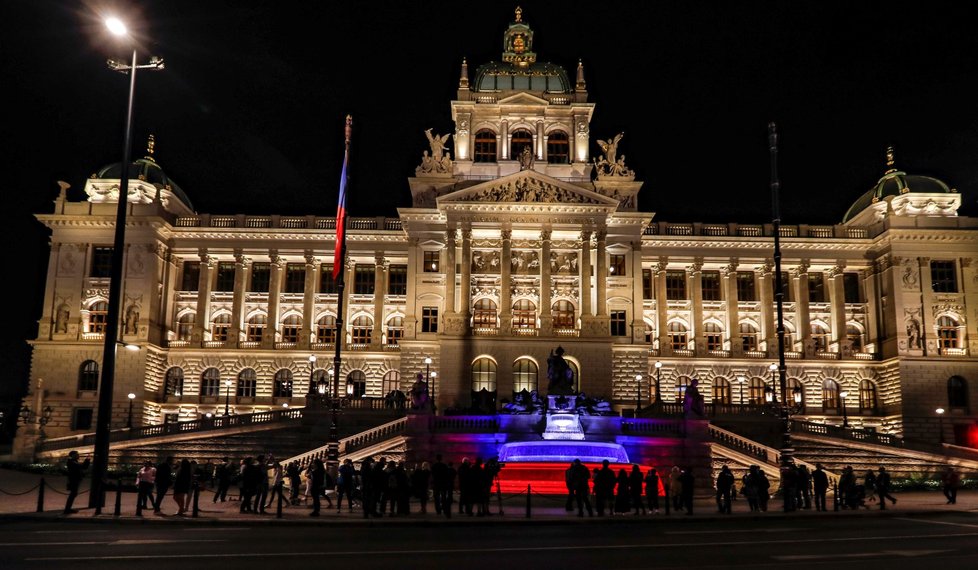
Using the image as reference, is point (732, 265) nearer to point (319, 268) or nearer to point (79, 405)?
point (319, 268)

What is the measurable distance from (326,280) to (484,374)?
17622mm

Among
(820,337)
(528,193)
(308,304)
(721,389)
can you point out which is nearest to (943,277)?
(820,337)

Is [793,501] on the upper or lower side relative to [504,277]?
lower

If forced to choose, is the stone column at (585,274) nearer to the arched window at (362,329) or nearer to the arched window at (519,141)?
the arched window at (519,141)

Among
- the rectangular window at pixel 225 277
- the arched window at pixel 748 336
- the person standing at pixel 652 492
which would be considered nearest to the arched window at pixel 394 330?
the rectangular window at pixel 225 277

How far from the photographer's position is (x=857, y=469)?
1854 inches

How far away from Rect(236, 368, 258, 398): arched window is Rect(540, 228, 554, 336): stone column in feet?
75.7

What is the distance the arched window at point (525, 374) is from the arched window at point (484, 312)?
468 centimetres

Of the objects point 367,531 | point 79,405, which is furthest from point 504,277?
point 367,531

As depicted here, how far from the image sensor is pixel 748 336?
7112 centimetres

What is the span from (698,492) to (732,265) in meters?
35.4

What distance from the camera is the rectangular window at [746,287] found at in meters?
72.3

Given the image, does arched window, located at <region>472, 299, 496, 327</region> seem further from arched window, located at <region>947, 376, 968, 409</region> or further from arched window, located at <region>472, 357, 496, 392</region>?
arched window, located at <region>947, 376, 968, 409</region>

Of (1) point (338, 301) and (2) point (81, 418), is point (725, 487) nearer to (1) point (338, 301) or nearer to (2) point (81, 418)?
(1) point (338, 301)
